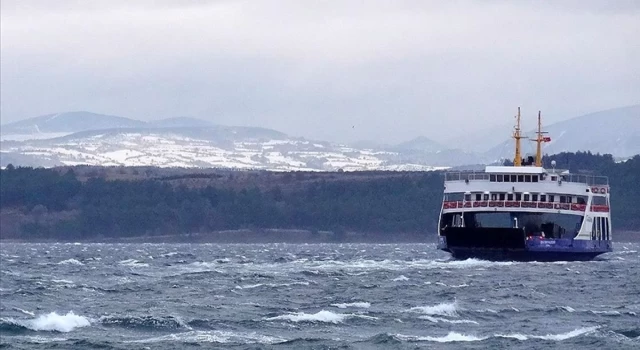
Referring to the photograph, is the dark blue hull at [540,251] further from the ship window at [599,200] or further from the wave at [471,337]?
the wave at [471,337]

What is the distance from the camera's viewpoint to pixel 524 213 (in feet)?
296

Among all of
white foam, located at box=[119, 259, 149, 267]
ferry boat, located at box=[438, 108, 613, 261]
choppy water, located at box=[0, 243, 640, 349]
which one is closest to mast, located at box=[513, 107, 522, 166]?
ferry boat, located at box=[438, 108, 613, 261]

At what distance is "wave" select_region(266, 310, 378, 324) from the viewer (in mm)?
47531

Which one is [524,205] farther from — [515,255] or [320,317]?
[320,317]

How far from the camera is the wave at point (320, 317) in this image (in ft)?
156

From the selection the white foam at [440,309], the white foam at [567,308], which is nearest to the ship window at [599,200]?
the white foam at [567,308]

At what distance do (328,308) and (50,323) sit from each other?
33.7 ft

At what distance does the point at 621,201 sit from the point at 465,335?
148 metres


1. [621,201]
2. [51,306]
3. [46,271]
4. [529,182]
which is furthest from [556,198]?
[621,201]

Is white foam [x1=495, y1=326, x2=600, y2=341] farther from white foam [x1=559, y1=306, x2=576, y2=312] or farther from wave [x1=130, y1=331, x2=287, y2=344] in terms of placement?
white foam [x1=559, y1=306, x2=576, y2=312]

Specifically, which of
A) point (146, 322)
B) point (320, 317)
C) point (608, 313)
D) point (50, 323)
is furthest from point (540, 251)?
point (50, 323)

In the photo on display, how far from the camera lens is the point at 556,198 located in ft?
295

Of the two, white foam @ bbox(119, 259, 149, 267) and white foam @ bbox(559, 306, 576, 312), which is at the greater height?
white foam @ bbox(559, 306, 576, 312)

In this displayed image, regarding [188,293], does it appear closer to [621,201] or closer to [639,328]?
[639,328]
